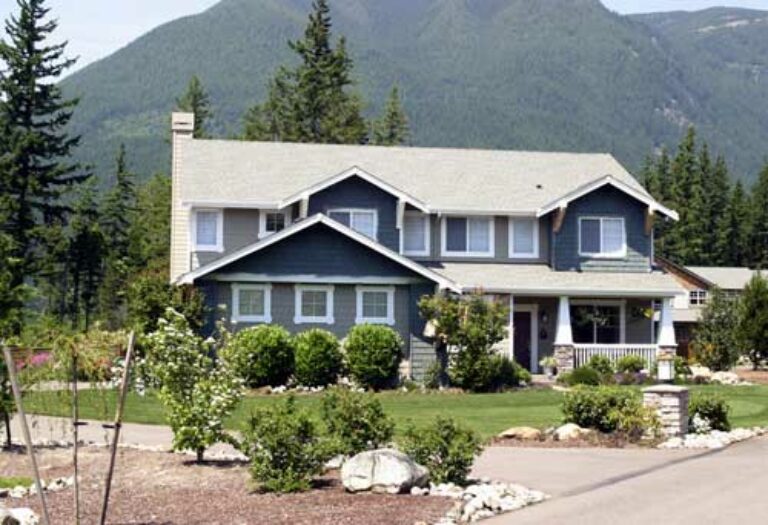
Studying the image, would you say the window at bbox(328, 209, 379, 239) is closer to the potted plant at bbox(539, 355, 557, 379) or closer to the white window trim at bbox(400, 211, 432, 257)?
the white window trim at bbox(400, 211, 432, 257)

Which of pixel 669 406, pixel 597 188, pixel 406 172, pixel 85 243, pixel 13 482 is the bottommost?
pixel 13 482

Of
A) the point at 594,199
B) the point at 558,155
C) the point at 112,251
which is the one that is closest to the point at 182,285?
the point at 594,199

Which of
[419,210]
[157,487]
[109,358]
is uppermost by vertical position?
[419,210]

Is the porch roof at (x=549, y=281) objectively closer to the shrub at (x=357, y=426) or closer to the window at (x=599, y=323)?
the window at (x=599, y=323)

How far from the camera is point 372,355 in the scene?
34250 mm

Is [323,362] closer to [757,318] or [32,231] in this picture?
[757,318]

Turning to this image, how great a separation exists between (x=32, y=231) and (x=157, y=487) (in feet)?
124

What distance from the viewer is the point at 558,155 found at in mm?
46469

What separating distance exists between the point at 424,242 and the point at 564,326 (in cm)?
486

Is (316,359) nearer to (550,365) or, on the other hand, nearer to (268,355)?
A: (268,355)

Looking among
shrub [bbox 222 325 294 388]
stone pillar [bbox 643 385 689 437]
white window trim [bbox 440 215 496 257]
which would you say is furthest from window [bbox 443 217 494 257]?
stone pillar [bbox 643 385 689 437]

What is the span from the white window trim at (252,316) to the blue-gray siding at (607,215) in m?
9.54

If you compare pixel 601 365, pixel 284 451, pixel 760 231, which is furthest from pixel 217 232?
pixel 760 231

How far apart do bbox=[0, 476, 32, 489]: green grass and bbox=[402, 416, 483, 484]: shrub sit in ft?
16.6
